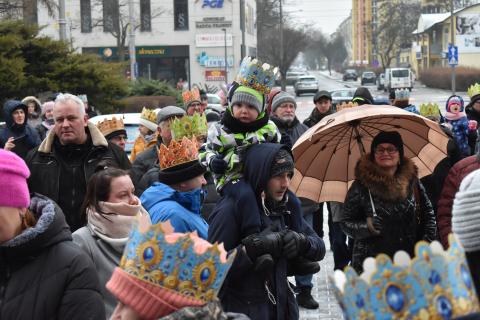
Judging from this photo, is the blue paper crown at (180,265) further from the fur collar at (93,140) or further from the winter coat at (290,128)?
the winter coat at (290,128)

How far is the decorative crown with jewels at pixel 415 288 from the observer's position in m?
1.93

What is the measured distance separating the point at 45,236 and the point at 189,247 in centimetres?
91

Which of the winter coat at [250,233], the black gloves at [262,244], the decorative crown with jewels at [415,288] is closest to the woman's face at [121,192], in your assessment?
the winter coat at [250,233]

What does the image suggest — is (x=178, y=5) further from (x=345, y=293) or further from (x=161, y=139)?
(x=345, y=293)

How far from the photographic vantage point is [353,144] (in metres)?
6.06

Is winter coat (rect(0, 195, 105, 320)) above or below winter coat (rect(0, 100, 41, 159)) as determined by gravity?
below

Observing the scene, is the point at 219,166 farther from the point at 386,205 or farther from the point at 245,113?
the point at 386,205

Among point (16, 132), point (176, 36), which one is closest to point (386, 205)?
point (16, 132)

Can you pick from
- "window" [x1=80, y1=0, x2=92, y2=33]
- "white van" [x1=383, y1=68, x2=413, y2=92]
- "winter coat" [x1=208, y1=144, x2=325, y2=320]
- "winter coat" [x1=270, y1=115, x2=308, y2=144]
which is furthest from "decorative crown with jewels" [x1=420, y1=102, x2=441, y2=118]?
"window" [x1=80, y1=0, x2=92, y2=33]

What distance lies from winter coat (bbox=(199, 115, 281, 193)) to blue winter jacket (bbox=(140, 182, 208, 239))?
0.19m

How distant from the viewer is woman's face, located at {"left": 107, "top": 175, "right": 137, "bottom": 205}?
455 cm

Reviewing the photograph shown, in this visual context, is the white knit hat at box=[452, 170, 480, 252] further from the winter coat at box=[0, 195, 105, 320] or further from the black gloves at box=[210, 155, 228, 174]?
the black gloves at box=[210, 155, 228, 174]

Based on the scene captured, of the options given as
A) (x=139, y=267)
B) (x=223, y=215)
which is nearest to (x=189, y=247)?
(x=139, y=267)

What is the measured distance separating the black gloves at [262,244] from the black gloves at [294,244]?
0.03 metres
